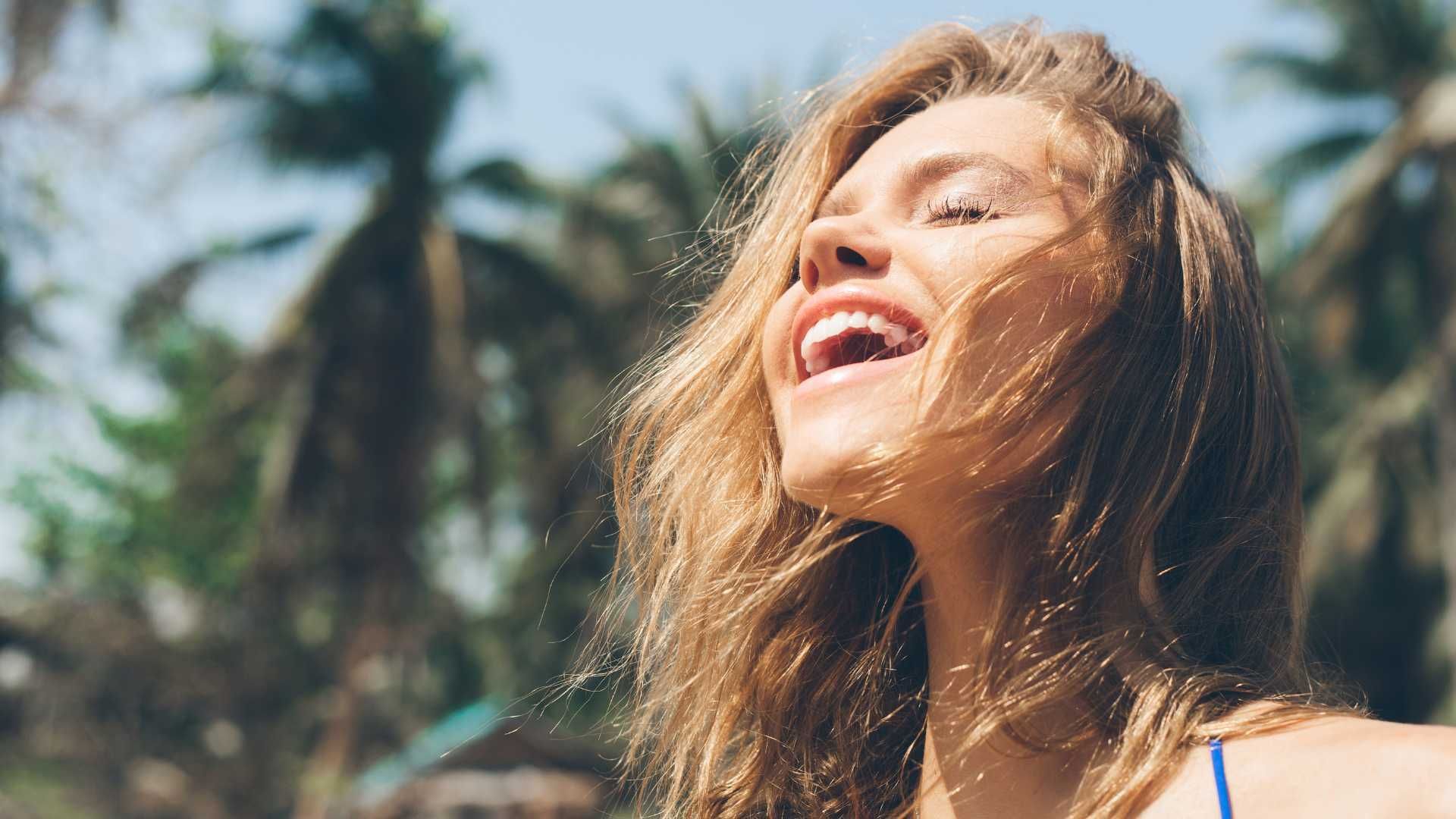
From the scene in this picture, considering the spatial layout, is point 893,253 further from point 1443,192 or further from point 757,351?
point 1443,192

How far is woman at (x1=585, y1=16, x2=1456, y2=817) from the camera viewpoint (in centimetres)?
122

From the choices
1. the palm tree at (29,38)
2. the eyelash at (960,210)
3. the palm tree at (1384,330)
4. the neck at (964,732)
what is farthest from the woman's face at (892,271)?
the palm tree at (1384,330)

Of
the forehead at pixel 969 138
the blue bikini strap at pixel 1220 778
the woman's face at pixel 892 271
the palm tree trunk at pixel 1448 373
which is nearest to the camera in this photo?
the blue bikini strap at pixel 1220 778

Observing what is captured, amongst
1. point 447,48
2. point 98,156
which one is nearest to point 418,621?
point 447,48

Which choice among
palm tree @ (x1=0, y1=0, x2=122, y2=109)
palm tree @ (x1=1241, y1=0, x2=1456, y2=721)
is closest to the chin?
palm tree @ (x1=0, y1=0, x2=122, y2=109)

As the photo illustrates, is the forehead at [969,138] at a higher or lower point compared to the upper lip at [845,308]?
higher

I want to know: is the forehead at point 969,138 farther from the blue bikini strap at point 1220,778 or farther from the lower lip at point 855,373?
the blue bikini strap at point 1220,778

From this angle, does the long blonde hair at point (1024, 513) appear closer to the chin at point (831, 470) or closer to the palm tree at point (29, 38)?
the chin at point (831, 470)

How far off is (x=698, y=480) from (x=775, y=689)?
30 centimetres

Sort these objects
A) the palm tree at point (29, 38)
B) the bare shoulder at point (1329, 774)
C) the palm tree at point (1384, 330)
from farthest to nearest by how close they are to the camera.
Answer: the palm tree at point (1384, 330) < the palm tree at point (29, 38) < the bare shoulder at point (1329, 774)

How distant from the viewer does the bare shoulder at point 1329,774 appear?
91 cm

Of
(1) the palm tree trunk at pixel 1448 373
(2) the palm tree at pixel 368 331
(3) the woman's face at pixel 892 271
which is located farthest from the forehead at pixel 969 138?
(1) the palm tree trunk at pixel 1448 373

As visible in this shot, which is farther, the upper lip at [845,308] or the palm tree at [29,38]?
the palm tree at [29,38]

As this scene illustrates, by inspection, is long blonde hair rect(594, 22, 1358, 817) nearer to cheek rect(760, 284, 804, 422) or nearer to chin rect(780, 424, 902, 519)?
chin rect(780, 424, 902, 519)
